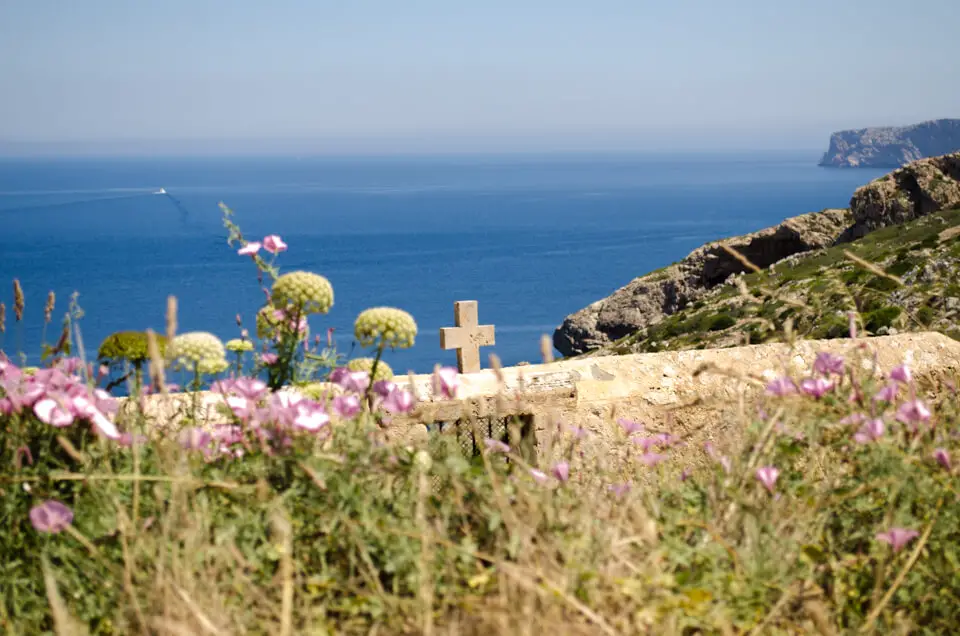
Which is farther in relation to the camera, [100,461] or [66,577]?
[100,461]

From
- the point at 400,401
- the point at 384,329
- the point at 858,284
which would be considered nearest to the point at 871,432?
the point at 400,401

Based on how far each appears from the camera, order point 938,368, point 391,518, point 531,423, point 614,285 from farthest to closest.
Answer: point 614,285, point 938,368, point 531,423, point 391,518

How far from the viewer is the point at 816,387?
2.43 meters

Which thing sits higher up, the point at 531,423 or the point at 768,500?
the point at 768,500

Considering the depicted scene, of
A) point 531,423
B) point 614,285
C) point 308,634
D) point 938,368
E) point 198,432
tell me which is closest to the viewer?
point 308,634

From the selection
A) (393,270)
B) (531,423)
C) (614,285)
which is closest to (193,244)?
(393,270)

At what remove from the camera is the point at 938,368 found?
565 cm

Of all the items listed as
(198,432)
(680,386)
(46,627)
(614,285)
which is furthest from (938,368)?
(614,285)

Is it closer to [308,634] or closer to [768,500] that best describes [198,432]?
[308,634]

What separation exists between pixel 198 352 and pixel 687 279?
2109 inches

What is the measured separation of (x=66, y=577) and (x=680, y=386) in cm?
407

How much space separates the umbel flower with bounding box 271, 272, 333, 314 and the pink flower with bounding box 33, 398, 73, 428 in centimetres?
63

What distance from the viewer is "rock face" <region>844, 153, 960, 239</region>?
1812 inches

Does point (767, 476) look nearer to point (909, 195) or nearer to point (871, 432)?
point (871, 432)
